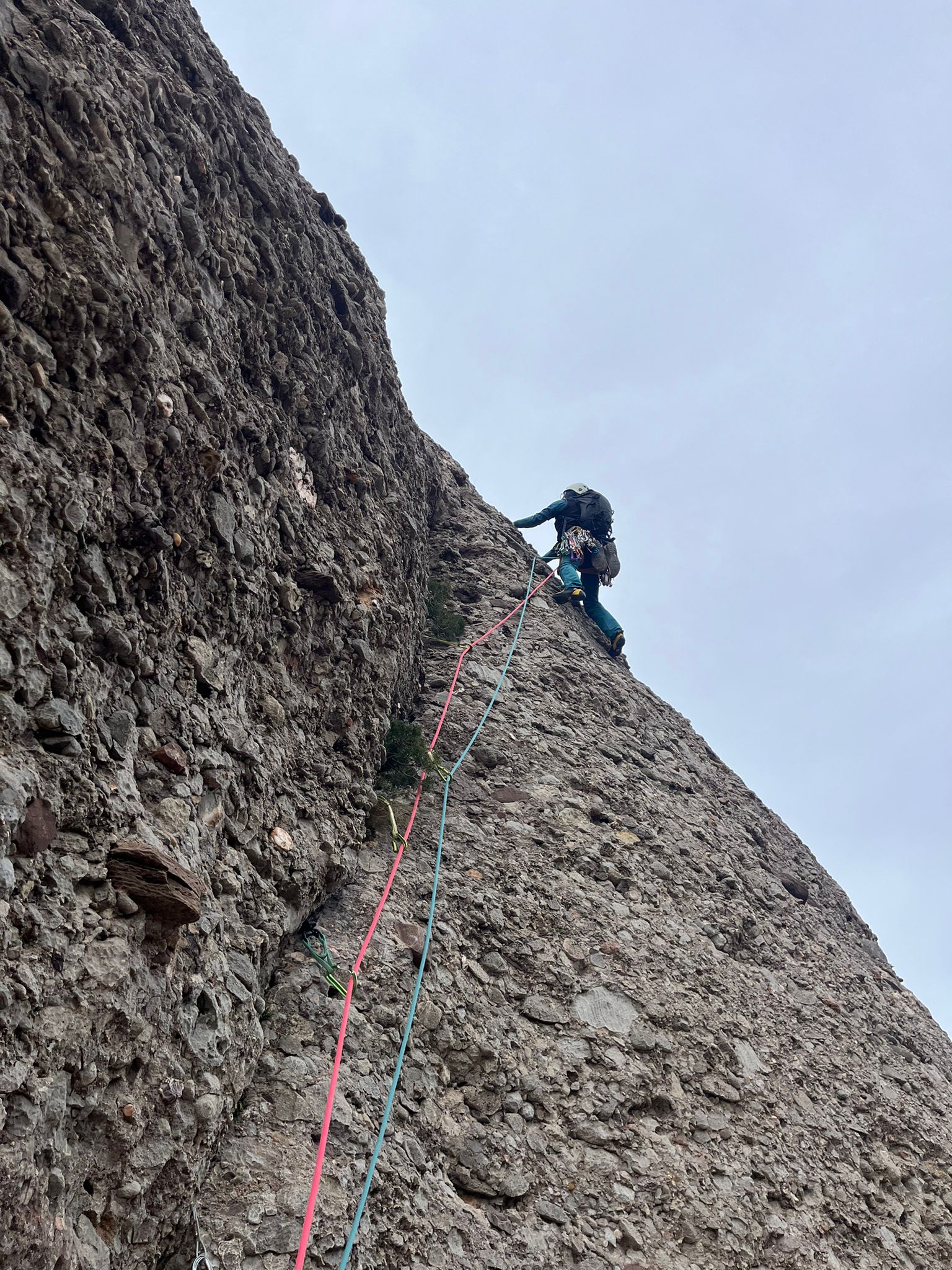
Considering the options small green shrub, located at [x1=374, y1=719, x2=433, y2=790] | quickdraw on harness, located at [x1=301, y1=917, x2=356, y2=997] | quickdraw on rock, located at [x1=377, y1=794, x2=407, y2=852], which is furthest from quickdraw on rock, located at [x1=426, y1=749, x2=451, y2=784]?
quickdraw on harness, located at [x1=301, y1=917, x2=356, y2=997]

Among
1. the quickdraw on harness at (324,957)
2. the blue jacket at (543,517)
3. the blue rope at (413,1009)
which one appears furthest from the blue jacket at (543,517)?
the quickdraw on harness at (324,957)

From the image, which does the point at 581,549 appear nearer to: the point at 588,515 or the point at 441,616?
the point at 588,515

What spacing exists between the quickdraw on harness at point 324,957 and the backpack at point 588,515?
8.56 metres

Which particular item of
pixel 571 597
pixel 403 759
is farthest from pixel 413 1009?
pixel 571 597

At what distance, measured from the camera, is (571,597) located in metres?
11.4

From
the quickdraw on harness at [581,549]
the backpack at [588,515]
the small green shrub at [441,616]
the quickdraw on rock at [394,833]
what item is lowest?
the quickdraw on rock at [394,833]

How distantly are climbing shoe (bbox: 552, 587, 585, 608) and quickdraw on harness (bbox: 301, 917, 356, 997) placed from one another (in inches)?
274

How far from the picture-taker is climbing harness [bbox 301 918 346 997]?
4500 millimetres

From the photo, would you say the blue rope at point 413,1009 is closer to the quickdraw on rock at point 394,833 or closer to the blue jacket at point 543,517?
the quickdraw on rock at point 394,833

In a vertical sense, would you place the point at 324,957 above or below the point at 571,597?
below

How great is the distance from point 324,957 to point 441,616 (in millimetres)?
4822

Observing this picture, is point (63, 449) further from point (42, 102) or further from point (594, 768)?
point (594, 768)

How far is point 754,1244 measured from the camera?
15.4 ft

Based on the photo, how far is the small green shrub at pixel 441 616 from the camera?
8.87 meters
